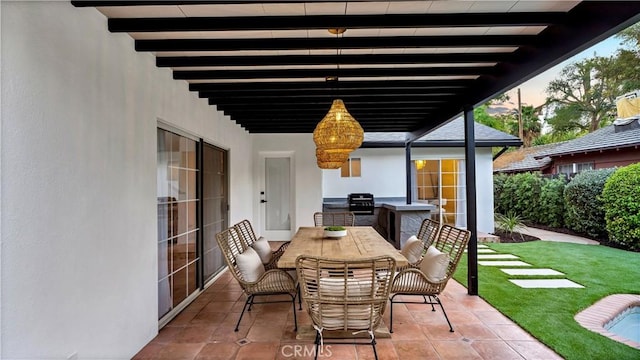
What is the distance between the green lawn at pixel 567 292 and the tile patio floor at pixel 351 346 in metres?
0.19

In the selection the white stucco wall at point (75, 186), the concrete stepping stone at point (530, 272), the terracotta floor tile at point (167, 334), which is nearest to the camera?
the white stucco wall at point (75, 186)

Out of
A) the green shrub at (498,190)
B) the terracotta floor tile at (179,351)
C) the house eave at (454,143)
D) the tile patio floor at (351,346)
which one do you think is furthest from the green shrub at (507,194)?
the terracotta floor tile at (179,351)

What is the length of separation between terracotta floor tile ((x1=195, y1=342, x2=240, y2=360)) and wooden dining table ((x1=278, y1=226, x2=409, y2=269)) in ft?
2.60

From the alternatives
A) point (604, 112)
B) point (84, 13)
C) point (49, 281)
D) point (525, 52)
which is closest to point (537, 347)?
point (525, 52)

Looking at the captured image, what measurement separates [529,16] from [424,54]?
86 centimetres

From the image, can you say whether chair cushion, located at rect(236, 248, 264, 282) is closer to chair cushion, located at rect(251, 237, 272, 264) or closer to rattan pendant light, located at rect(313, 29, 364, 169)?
chair cushion, located at rect(251, 237, 272, 264)

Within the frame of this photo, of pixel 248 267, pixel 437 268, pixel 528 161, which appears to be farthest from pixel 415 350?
pixel 528 161

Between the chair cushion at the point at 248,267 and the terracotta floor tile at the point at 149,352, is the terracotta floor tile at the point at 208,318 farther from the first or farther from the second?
the chair cushion at the point at 248,267

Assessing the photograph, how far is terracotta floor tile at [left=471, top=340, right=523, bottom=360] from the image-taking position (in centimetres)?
243

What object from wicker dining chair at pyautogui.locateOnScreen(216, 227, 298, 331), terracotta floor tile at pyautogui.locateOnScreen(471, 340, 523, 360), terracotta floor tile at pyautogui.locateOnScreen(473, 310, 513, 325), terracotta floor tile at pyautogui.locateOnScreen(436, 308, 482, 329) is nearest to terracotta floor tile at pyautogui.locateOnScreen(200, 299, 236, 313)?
wicker dining chair at pyautogui.locateOnScreen(216, 227, 298, 331)

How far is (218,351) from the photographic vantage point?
2.54 m

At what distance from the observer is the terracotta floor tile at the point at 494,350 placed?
2.43 metres

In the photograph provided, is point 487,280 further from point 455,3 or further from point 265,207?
point 265,207

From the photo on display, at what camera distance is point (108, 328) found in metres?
2.13
